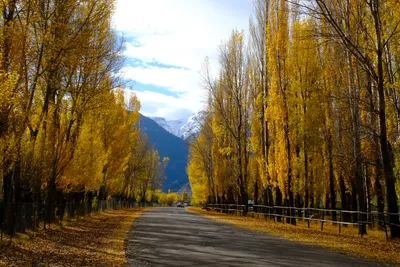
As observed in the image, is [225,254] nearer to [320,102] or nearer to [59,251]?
[59,251]

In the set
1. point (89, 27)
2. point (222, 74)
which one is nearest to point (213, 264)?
point (89, 27)

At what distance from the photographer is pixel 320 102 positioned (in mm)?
20031

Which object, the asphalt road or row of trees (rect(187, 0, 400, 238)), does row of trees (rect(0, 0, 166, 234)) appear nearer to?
the asphalt road

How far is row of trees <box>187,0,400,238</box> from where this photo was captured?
13.8m

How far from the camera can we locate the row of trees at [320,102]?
13841mm

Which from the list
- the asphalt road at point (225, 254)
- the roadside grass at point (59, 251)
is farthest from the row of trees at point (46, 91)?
the asphalt road at point (225, 254)

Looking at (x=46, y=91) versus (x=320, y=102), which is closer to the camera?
(x=46, y=91)

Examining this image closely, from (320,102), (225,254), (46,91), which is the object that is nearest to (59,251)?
(225,254)

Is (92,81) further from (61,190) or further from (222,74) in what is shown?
(222,74)

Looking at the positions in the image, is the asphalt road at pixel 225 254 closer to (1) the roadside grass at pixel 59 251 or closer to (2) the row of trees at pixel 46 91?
(1) the roadside grass at pixel 59 251

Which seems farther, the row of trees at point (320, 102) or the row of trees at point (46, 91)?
the row of trees at point (320, 102)

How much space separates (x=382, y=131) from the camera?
1300 cm

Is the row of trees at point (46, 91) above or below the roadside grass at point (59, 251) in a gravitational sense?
above

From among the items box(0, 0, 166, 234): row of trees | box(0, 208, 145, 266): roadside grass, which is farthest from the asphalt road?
box(0, 0, 166, 234): row of trees
